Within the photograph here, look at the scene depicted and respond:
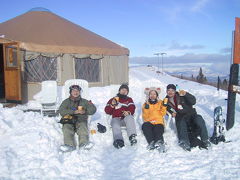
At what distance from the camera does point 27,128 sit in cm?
395

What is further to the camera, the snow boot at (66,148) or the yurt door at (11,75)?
the yurt door at (11,75)

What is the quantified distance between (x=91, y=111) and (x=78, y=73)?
5759mm

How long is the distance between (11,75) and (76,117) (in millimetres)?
3997

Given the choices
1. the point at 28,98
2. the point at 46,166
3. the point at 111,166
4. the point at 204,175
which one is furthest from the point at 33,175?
the point at 28,98

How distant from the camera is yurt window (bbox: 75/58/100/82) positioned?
969 centimetres

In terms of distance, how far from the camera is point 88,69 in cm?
993

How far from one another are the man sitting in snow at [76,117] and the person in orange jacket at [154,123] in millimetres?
893

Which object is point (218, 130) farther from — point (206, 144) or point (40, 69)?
point (40, 69)

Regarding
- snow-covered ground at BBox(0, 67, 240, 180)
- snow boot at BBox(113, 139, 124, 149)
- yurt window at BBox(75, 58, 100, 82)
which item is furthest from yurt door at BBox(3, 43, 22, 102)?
snow boot at BBox(113, 139, 124, 149)

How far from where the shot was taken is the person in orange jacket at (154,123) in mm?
3625

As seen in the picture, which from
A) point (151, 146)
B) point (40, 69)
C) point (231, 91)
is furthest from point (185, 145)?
point (40, 69)

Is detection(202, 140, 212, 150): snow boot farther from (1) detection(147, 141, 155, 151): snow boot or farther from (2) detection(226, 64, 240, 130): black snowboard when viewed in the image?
(2) detection(226, 64, 240, 130): black snowboard

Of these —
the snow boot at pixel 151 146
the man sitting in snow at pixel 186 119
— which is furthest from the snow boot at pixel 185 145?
the snow boot at pixel 151 146

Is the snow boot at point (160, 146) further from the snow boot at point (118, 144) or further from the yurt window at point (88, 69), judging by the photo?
the yurt window at point (88, 69)
